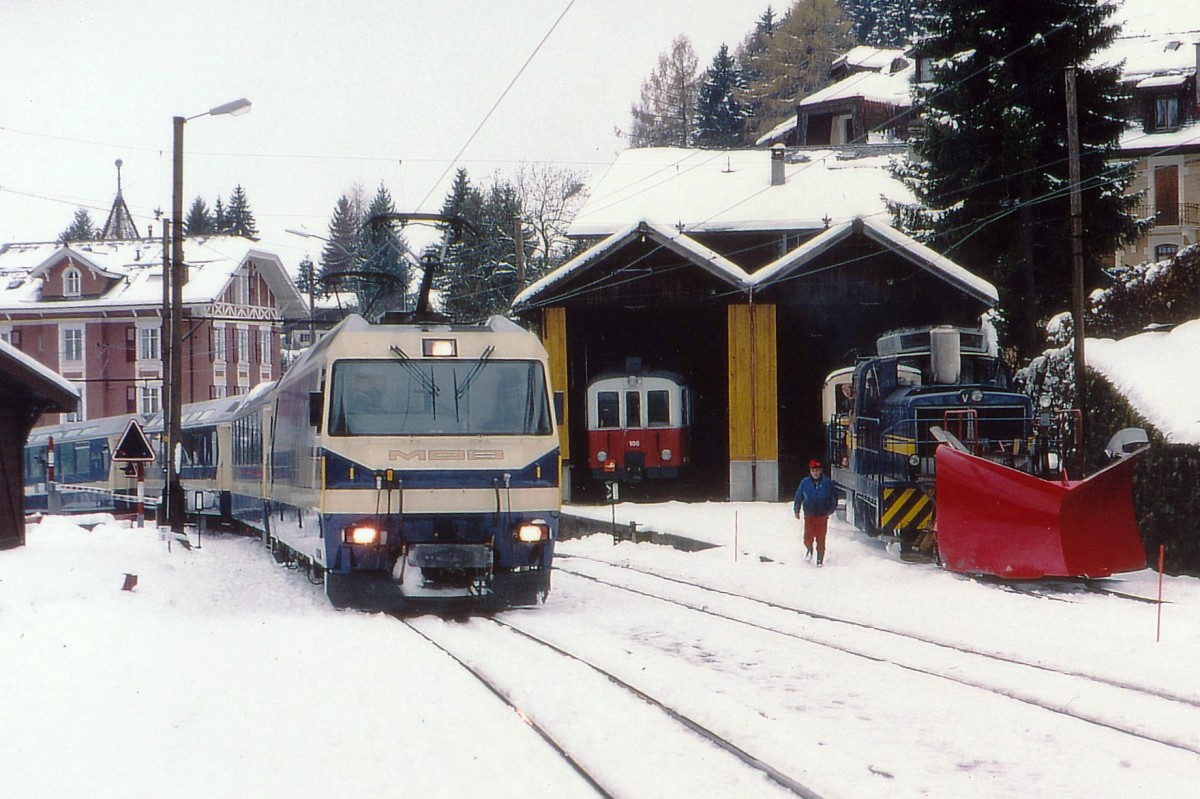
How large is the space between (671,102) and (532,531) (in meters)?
72.1

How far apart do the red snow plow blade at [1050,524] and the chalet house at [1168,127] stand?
24.7 meters

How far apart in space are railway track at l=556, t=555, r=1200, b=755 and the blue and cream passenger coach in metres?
2.19

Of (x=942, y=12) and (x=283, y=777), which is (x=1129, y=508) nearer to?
(x=283, y=777)

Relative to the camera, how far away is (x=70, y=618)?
12133 mm

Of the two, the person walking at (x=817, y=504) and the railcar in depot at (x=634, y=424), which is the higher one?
the railcar in depot at (x=634, y=424)

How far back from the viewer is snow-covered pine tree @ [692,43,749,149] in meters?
81.2

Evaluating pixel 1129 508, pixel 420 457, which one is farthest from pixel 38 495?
pixel 1129 508

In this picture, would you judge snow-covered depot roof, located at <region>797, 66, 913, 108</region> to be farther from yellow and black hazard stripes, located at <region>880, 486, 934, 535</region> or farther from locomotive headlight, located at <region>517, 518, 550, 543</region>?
locomotive headlight, located at <region>517, 518, 550, 543</region>

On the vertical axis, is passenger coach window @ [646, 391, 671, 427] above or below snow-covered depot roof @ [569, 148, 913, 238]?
below

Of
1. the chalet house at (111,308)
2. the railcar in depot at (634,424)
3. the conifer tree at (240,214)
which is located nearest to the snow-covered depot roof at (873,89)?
the chalet house at (111,308)

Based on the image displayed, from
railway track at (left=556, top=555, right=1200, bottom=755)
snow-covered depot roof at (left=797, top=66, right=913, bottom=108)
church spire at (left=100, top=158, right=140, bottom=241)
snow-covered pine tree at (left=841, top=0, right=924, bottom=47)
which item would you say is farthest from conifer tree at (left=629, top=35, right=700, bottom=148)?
railway track at (left=556, top=555, right=1200, bottom=755)

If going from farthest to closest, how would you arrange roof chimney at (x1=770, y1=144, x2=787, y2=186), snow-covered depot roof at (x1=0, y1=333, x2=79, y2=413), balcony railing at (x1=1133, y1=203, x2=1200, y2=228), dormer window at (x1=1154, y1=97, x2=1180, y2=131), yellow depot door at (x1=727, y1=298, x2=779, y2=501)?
roof chimney at (x1=770, y1=144, x2=787, y2=186)
balcony railing at (x1=1133, y1=203, x2=1200, y2=228)
dormer window at (x1=1154, y1=97, x2=1180, y2=131)
yellow depot door at (x1=727, y1=298, x2=779, y2=501)
snow-covered depot roof at (x1=0, y1=333, x2=79, y2=413)

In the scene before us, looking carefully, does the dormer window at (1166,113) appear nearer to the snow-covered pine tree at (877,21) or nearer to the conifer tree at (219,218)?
the snow-covered pine tree at (877,21)

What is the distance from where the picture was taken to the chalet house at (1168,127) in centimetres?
3731
